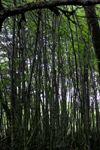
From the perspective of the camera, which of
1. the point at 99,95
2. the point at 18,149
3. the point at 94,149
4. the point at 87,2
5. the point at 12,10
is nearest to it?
the point at 87,2

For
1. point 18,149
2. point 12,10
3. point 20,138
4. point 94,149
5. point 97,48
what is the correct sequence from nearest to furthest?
1. point 12,10
2. point 18,149
3. point 20,138
4. point 97,48
5. point 94,149

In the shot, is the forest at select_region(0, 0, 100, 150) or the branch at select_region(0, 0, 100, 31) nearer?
the branch at select_region(0, 0, 100, 31)

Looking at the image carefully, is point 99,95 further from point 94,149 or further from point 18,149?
point 18,149

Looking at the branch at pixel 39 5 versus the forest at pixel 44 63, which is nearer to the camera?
the branch at pixel 39 5

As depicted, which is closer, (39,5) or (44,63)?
(39,5)

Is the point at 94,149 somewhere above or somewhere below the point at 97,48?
below

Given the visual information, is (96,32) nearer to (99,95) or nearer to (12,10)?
(12,10)

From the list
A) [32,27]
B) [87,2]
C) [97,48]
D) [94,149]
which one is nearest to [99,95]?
Result: [94,149]

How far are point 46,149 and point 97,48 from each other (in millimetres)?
2523

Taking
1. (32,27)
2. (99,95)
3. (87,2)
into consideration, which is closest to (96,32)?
(32,27)

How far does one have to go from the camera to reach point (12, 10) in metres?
1.12

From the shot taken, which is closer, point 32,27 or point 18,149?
point 18,149

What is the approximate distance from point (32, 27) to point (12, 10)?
6.85 feet

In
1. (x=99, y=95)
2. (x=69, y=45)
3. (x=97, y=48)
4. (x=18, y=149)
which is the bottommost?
A: (x=18, y=149)
